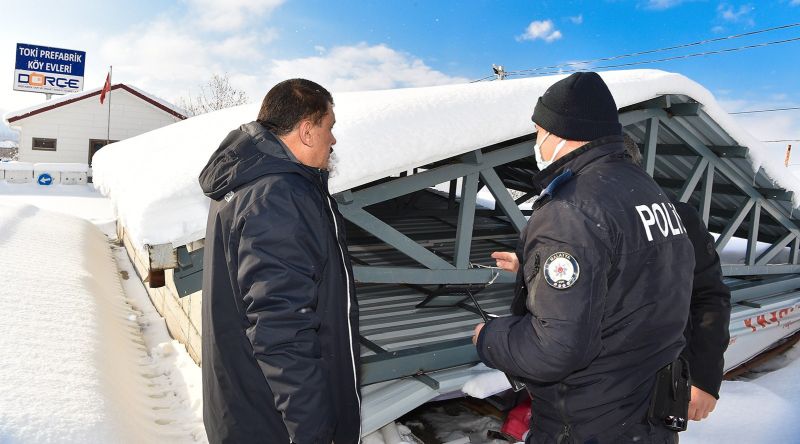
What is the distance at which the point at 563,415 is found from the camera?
183 centimetres

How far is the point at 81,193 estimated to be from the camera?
18141 mm

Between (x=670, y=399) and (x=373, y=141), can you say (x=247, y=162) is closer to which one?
(x=373, y=141)

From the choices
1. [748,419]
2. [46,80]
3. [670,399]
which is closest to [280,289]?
[670,399]

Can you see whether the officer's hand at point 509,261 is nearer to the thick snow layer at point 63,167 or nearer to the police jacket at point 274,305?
the police jacket at point 274,305

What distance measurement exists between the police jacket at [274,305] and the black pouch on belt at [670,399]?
1.13 meters

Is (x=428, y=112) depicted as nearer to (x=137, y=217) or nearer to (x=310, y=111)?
(x=310, y=111)

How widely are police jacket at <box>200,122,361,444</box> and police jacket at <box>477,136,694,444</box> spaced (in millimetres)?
596

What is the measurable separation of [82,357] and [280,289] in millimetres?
3216

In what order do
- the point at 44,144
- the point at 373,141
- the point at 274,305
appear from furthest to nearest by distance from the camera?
the point at 44,144 < the point at 373,141 < the point at 274,305

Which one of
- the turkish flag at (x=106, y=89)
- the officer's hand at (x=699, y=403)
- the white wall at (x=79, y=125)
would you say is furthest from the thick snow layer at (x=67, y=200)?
the officer's hand at (x=699, y=403)

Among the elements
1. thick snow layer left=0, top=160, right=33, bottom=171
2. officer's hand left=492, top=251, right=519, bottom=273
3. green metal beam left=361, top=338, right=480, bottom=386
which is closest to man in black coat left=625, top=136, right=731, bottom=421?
officer's hand left=492, top=251, right=519, bottom=273

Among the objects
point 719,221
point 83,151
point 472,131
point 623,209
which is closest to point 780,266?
point 719,221

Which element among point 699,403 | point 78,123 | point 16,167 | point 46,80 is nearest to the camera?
point 699,403

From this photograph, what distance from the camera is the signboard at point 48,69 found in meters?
28.3
